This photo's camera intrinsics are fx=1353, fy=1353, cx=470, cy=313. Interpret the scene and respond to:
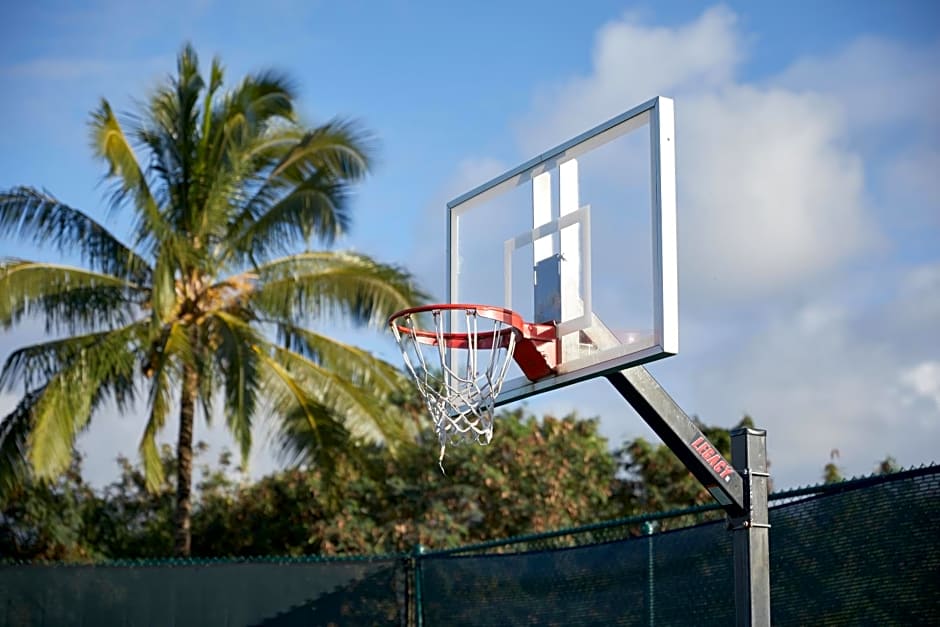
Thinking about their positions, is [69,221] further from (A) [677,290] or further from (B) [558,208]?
(A) [677,290]

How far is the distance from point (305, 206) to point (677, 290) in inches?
379

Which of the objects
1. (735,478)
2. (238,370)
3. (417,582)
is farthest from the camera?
(238,370)

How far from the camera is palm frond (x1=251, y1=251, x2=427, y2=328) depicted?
15508mm

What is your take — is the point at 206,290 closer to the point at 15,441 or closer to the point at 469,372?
the point at 15,441

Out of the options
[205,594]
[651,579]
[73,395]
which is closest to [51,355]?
[73,395]

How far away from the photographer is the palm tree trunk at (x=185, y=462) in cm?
1584

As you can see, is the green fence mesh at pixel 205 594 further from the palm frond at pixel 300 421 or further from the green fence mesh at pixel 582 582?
the palm frond at pixel 300 421

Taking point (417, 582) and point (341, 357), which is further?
point (341, 357)

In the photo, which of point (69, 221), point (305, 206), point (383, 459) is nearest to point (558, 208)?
point (305, 206)

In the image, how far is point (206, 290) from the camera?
51.9 feet

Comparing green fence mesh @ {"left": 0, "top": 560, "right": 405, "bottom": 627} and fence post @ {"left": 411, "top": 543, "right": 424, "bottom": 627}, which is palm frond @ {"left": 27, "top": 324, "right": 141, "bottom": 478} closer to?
green fence mesh @ {"left": 0, "top": 560, "right": 405, "bottom": 627}

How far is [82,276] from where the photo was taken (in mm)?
15211

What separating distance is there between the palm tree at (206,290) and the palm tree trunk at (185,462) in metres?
0.02

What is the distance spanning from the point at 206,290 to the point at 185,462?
2.04m
